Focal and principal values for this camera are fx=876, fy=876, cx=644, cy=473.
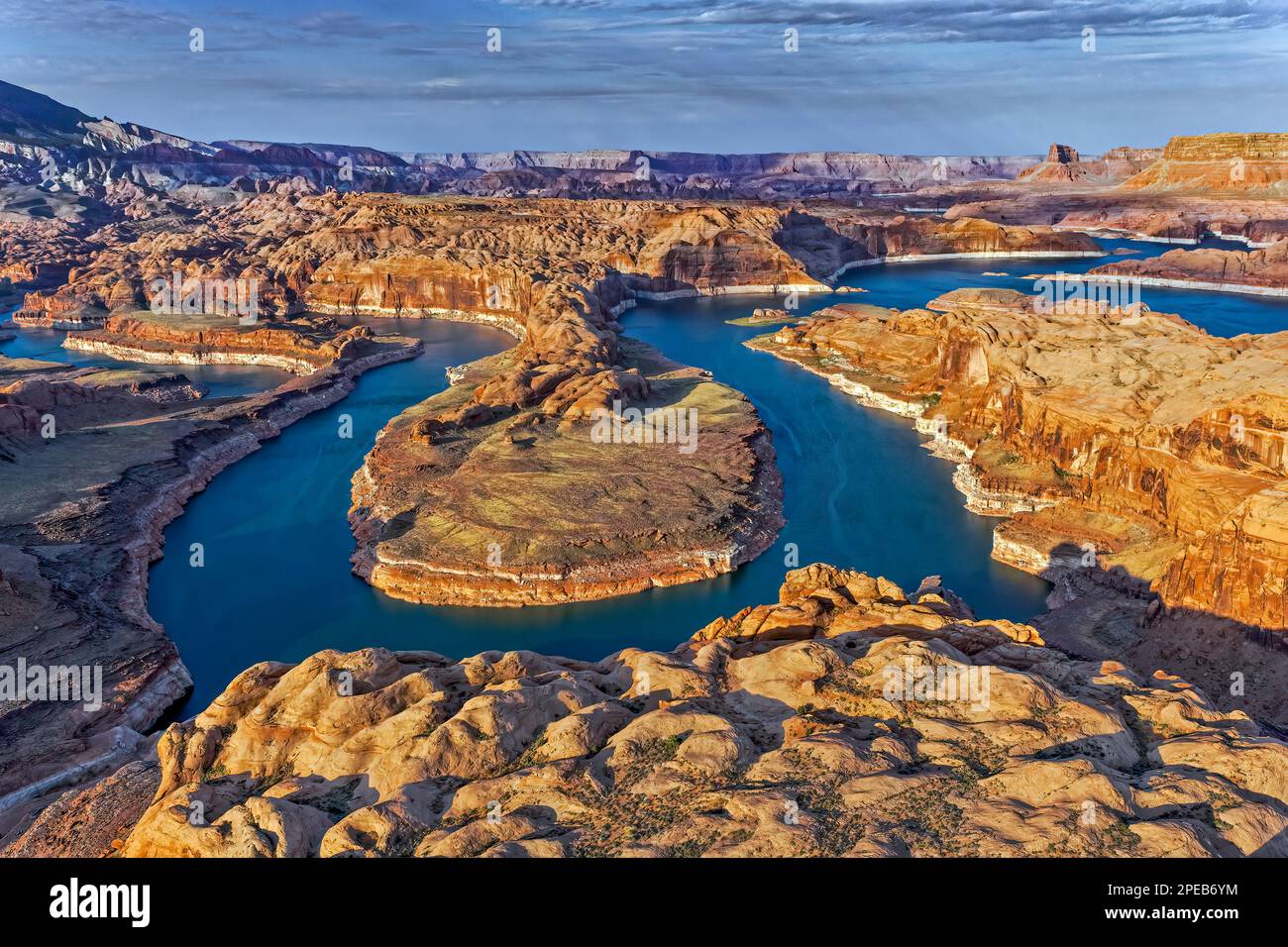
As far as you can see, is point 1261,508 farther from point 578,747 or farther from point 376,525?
point 376,525

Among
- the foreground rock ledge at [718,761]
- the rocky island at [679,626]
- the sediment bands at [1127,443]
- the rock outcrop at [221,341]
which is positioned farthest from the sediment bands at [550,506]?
the rock outcrop at [221,341]

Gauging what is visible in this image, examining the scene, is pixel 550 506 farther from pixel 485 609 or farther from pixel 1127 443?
pixel 1127 443

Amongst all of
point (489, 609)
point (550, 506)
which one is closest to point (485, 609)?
point (489, 609)

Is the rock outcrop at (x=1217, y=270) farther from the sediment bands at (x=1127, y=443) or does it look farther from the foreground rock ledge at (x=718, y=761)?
the foreground rock ledge at (x=718, y=761)

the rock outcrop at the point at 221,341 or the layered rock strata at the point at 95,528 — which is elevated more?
the rock outcrop at the point at 221,341

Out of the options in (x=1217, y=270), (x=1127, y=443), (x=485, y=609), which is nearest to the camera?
(x=485, y=609)

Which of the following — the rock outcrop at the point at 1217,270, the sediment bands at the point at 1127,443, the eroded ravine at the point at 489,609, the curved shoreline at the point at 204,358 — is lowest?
the eroded ravine at the point at 489,609

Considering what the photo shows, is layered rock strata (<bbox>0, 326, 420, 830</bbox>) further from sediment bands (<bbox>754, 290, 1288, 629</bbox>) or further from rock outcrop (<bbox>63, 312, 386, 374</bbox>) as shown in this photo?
sediment bands (<bbox>754, 290, 1288, 629</bbox>)
